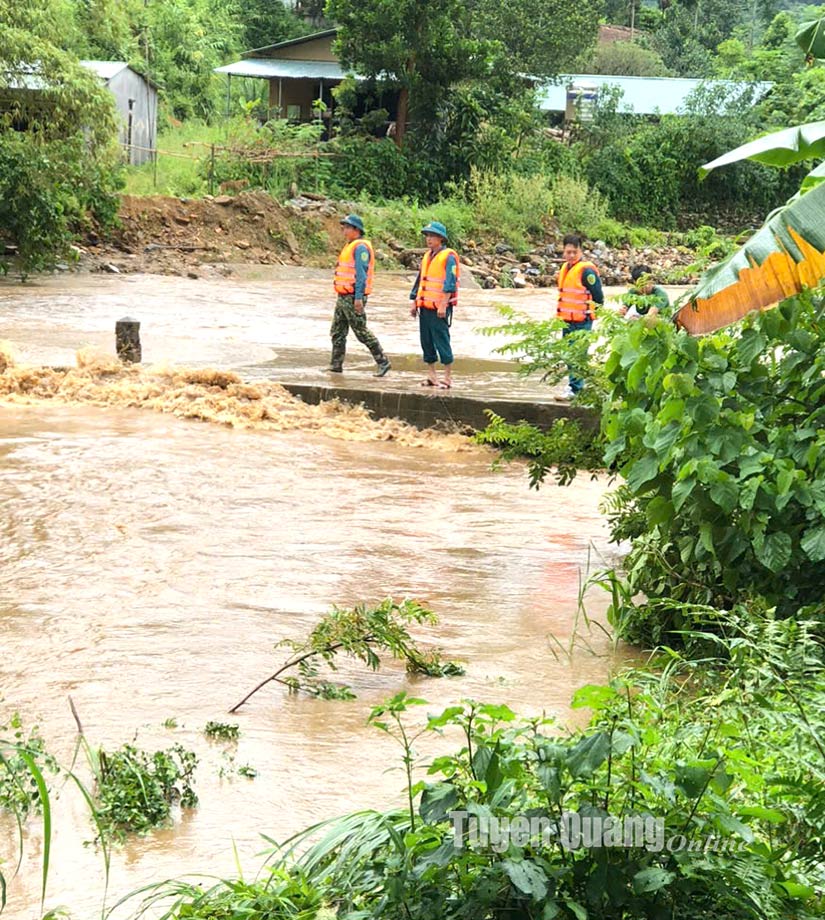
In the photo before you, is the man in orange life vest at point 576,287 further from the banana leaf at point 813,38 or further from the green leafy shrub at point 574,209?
the green leafy shrub at point 574,209

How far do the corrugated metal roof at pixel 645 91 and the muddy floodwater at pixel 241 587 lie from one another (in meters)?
36.1

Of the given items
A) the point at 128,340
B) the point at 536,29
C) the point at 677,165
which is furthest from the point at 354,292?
the point at 677,165

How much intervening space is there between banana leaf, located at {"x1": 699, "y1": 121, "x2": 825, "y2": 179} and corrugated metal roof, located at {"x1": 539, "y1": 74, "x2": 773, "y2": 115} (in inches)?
1669

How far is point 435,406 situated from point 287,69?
1259 inches

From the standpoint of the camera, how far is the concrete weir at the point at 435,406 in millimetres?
13281

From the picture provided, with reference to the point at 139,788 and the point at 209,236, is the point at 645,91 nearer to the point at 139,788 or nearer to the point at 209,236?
the point at 209,236

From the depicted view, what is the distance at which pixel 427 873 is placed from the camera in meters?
3.38

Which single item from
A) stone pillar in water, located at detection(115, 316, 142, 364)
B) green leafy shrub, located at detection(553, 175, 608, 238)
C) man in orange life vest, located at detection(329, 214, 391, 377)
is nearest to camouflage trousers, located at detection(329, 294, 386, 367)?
man in orange life vest, located at detection(329, 214, 391, 377)

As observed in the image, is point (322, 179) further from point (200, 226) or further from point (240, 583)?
point (240, 583)

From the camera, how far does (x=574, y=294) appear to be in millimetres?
13289

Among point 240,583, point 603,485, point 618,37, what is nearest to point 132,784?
point 240,583

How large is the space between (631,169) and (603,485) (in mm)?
34487

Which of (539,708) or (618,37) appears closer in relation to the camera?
(539,708)

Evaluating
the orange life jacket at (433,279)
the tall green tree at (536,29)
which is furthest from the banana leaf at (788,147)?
the tall green tree at (536,29)
